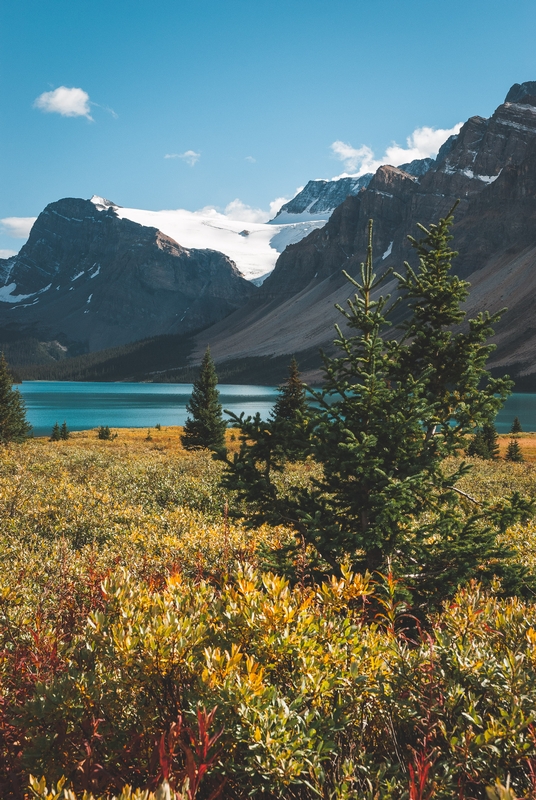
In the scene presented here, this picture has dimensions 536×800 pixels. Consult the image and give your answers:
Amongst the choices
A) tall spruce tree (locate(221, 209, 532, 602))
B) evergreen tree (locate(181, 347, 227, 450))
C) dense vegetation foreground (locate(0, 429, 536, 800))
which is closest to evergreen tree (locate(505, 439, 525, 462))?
evergreen tree (locate(181, 347, 227, 450))

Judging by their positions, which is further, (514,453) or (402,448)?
(514,453)

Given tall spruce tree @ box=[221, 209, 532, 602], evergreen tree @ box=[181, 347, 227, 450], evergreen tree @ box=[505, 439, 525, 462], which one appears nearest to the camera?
tall spruce tree @ box=[221, 209, 532, 602]

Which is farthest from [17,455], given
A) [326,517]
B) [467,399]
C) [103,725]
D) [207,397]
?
[207,397]

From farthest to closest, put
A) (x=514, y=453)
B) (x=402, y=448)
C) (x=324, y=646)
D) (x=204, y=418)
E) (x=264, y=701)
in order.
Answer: (x=204, y=418) < (x=514, y=453) < (x=402, y=448) < (x=324, y=646) < (x=264, y=701)

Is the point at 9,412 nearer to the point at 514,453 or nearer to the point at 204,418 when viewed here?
the point at 204,418

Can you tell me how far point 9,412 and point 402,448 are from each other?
176 feet

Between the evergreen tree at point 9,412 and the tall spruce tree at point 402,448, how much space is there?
51.0 meters

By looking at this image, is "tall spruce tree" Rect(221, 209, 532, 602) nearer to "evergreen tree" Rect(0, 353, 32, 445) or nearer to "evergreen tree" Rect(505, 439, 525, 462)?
"evergreen tree" Rect(505, 439, 525, 462)

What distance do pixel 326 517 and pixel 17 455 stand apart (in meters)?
20.4

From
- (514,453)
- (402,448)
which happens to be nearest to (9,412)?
(514,453)

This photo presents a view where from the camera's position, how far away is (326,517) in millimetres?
8453

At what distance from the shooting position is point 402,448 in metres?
7.91

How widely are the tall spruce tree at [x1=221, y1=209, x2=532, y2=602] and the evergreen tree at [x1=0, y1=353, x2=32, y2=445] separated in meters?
51.0

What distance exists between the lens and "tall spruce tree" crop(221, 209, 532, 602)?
7727 mm
